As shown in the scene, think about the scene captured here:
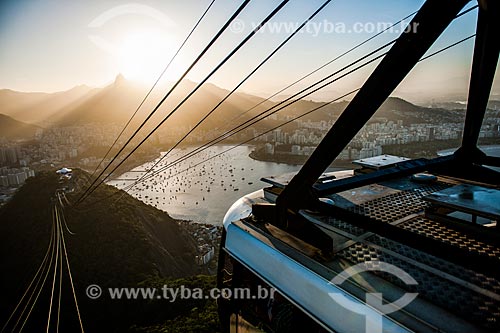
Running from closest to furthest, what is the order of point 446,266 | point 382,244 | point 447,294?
point 447,294 → point 446,266 → point 382,244

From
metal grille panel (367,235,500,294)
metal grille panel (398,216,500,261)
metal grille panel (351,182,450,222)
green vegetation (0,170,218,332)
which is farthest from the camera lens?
A: green vegetation (0,170,218,332)

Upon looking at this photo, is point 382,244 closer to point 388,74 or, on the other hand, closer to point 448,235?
point 448,235

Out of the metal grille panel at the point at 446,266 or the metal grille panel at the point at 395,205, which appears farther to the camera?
the metal grille panel at the point at 395,205

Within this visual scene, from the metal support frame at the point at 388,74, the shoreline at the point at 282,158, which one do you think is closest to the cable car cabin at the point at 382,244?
the metal support frame at the point at 388,74

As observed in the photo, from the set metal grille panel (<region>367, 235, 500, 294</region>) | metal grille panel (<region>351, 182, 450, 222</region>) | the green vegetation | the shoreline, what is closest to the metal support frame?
metal grille panel (<region>367, 235, 500, 294</region>)

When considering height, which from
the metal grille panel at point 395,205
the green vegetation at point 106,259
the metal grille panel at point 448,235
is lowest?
the green vegetation at point 106,259

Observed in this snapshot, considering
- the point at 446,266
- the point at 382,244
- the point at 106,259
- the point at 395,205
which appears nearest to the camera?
the point at 446,266

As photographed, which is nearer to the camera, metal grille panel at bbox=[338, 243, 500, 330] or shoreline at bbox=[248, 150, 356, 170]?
metal grille panel at bbox=[338, 243, 500, 330]

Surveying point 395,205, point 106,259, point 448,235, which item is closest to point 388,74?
point 448,235

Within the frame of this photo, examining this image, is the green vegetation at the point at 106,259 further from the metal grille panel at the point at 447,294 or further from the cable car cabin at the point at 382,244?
the metal grille panel at the point at 447,294

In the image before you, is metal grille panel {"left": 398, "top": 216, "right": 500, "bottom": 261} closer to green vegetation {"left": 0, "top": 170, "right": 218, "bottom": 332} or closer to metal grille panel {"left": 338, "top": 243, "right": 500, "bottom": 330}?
metal grille panel {"left": 338, "top": 243, "right": 500, "bottom": 330}
